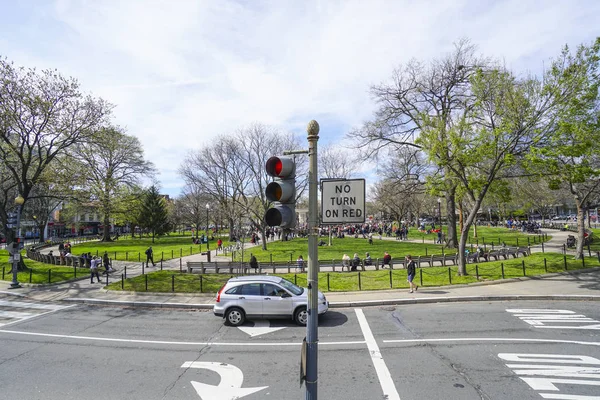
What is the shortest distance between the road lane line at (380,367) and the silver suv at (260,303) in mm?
1590

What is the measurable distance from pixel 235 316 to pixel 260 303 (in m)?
0.92

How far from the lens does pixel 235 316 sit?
10562 mm

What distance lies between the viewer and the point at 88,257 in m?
23.8

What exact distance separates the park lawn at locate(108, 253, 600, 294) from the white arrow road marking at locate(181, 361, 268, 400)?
7.81 meters

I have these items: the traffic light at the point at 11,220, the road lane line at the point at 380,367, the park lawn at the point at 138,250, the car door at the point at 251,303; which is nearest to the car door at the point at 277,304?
the car door at the point at 251,303

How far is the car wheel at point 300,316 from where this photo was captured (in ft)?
33.8

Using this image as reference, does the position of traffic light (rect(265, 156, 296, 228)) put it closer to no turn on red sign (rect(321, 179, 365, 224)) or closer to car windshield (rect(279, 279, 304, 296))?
no turn on red sign (rect(321, 179, 365, 224))

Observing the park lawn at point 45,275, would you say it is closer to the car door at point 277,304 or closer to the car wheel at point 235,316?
the car wheel at point 235,316

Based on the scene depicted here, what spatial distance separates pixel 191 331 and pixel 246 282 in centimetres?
223

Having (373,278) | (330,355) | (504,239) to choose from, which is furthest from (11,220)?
(504,239)

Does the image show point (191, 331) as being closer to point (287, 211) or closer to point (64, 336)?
point (64, 336)

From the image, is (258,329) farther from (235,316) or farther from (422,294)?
(422,294)

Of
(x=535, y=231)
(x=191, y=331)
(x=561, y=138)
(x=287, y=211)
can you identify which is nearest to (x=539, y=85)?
(x=561, y=138)

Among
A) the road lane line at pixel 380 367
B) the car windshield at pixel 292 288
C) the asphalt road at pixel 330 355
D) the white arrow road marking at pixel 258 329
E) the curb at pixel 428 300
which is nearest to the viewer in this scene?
the road lane line at pixel 380 367
